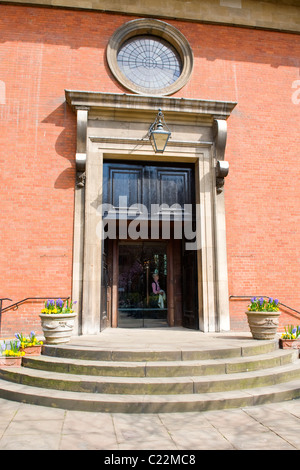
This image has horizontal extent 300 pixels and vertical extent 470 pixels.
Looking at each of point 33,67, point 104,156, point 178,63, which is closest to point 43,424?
point 104,156

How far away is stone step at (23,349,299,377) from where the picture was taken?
4762 millimetres

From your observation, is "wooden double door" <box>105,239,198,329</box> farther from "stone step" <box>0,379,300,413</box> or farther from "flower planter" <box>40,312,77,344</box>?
"stone step" <box>0,379,300,413</box>

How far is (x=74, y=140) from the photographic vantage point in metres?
7.90

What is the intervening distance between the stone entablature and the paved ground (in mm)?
8812

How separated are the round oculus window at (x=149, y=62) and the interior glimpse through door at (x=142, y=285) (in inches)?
169

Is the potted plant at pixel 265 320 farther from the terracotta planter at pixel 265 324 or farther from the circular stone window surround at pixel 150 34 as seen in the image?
the circular stone window surround at pixel 150 34

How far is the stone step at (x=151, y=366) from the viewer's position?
4762 millimetres

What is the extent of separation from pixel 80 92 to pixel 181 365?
19.9ft

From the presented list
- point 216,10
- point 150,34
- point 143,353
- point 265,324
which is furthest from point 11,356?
point 216,10

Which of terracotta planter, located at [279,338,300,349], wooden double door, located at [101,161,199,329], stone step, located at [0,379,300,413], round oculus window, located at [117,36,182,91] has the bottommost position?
stone step, located at [0,379,300,413]

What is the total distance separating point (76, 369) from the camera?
16.0 ft

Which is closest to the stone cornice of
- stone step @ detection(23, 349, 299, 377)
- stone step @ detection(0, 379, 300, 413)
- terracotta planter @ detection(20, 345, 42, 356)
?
terracotta planter @ detection(20, 345, 42, 356)

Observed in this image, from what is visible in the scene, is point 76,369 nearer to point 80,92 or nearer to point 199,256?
point 199,256

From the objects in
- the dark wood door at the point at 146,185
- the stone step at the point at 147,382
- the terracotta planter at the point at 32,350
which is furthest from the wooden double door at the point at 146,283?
the stone step at the point at 147,382
